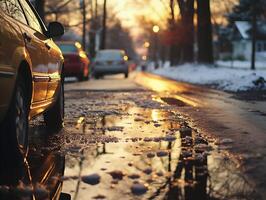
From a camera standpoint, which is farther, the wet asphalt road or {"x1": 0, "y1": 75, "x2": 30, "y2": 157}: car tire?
{"x1": 0, "y1": 75, "x2": 30, "y2": 157}: car tire

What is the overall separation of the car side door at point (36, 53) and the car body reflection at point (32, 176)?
85cm

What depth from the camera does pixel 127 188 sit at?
4.01 metres

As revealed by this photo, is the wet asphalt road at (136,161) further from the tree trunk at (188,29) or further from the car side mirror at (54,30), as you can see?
the tree trunk at (188,29)

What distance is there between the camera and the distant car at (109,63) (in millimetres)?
29781

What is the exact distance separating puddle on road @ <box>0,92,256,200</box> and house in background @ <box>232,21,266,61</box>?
212 feet

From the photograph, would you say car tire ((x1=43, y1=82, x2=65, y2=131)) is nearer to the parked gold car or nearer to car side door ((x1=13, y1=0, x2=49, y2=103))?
the parked gold car

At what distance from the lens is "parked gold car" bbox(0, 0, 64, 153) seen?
4.40 m

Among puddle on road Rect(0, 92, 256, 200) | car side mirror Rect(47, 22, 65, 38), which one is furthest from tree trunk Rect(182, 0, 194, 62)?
car side mirror Rect(47, 22, 65, 38)

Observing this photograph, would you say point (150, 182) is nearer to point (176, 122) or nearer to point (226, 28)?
point (176, 122)

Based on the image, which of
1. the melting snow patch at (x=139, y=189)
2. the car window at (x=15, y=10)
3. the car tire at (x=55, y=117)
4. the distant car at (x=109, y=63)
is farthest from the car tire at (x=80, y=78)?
the melting snow patch at (x=139, y=189)

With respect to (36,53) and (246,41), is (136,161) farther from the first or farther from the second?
(246,41)

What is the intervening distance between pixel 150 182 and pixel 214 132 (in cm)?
295

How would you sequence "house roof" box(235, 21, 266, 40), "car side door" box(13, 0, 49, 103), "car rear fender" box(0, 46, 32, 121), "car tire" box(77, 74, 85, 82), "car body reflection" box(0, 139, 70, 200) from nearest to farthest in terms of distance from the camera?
"car body reflection" box(0, 139, 70, 200) < "car rear fender" box(0, 46, 32, 121) < "car side door" box(13, 0, 49, 103) < "car tire" box(77, 74, 85, 82) < "house roof" box(235, 21, 266, 40)

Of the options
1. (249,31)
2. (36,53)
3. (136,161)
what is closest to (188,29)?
(36,53)
